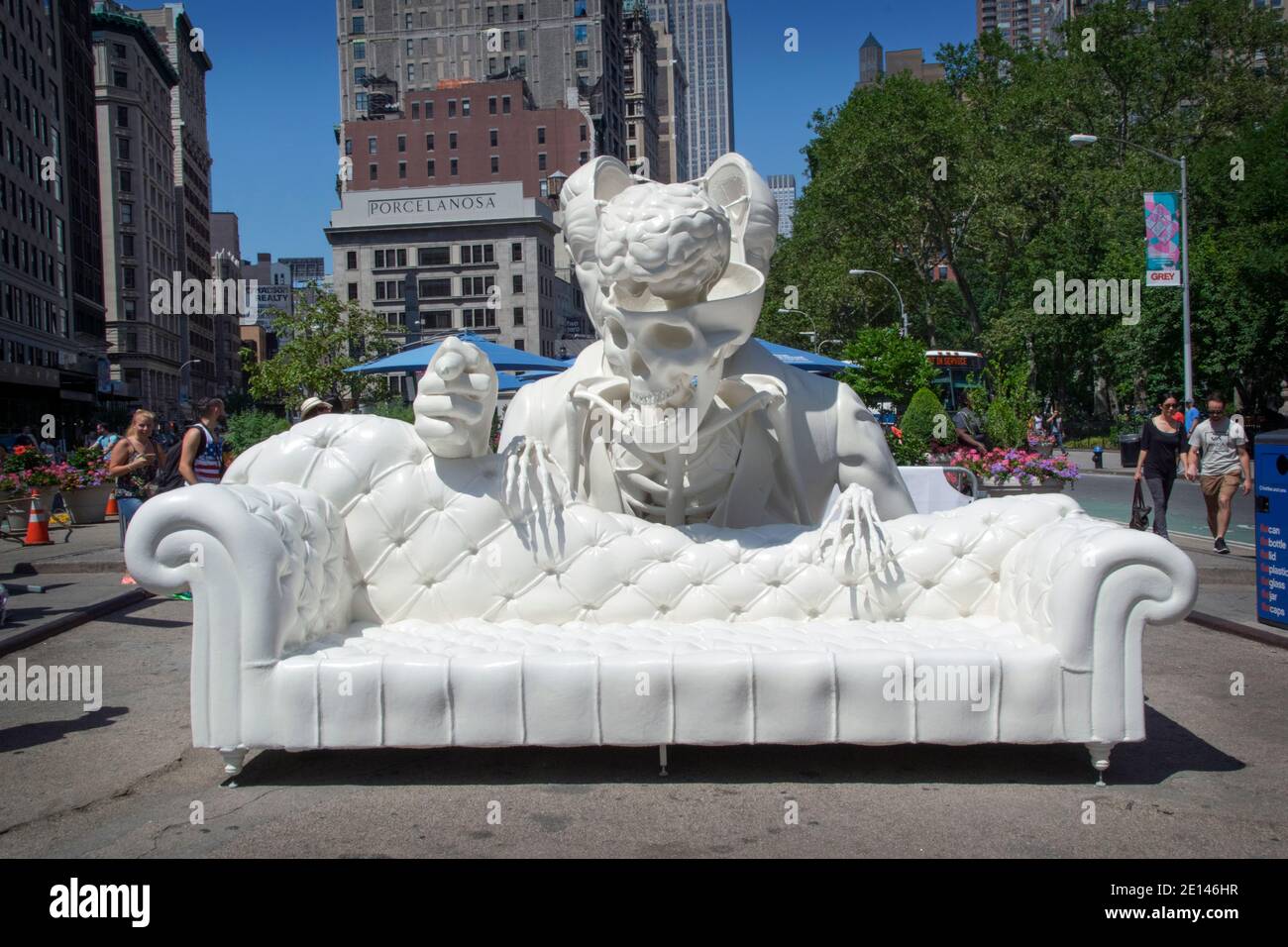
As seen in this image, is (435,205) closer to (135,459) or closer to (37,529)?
(37,529)

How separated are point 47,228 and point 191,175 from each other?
49.5 meters

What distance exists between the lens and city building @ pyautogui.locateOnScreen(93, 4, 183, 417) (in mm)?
71000

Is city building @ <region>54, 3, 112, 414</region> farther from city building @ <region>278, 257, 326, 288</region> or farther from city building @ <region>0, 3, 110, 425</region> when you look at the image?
city building @ <region>278, 257, 326, 288</region>

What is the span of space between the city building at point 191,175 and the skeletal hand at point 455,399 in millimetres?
86591

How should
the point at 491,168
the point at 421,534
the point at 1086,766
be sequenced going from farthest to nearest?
the point at 491,168 < the point at 421,534 < the point at 1086,766

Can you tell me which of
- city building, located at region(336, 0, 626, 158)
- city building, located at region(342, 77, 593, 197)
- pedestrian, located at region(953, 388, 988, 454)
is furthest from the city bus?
city building, located at region(336, 0, 626, 158)

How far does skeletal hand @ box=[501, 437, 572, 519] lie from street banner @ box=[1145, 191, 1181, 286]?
17177 mm

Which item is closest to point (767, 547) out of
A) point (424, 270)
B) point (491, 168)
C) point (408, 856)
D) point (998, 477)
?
point (408, 856)

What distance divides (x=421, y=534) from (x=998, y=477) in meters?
7.62

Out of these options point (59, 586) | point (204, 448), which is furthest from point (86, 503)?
point (204, 448)

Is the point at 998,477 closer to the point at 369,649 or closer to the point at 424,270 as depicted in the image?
the point at 369,649

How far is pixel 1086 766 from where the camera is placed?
13.0ft
